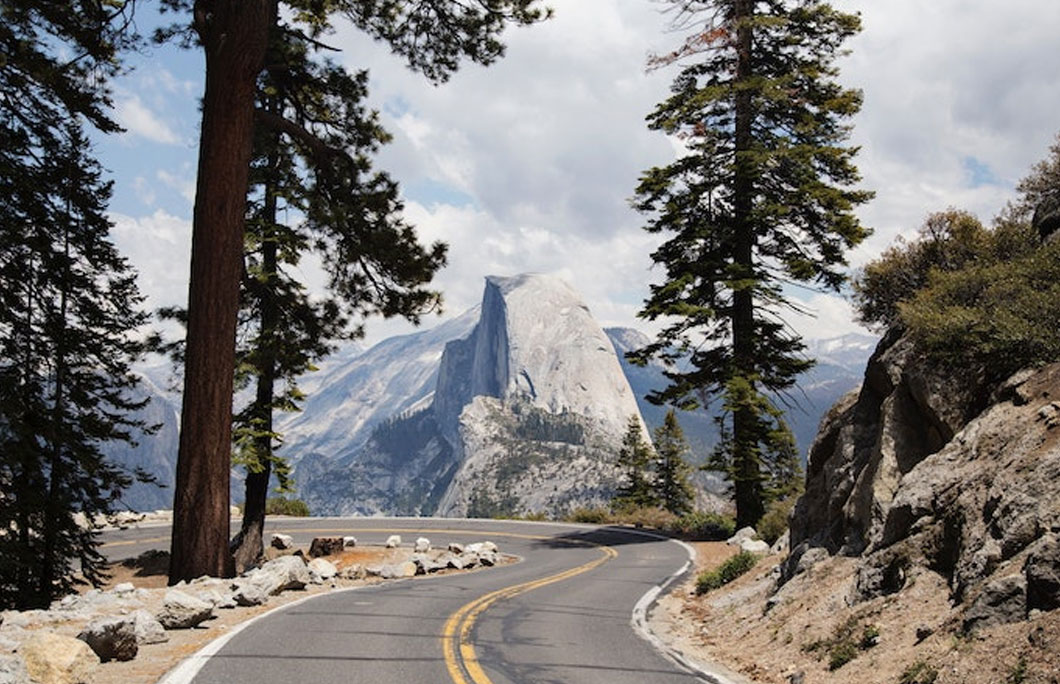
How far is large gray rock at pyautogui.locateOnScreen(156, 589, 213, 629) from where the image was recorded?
8.95 meters

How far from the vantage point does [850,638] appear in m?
8.09

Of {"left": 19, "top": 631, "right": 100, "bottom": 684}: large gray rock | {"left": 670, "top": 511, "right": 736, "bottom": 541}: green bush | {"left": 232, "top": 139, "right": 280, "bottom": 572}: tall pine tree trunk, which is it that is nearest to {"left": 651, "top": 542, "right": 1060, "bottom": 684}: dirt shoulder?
{"left": 19, "top": 631, "right": 100, "bottom": 684}: large gray rock

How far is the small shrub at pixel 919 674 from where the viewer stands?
20.8 feet

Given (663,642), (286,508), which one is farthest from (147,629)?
(286,508)

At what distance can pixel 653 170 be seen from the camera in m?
25.0

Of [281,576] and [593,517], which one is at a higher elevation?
[281,576]

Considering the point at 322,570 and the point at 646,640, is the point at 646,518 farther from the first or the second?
the point at 646,640

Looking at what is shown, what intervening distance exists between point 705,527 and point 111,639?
24.9 metres

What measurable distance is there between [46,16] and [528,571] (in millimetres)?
16210

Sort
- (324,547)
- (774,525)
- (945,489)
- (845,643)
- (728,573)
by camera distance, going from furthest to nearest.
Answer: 1. (324,547)
2. (774,525)
3. (728,573)
4. (945,489)
5. (845,643)

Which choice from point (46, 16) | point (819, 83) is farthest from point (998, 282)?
point (819, 83)

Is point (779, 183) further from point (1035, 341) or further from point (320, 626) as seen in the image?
point (320, 626)

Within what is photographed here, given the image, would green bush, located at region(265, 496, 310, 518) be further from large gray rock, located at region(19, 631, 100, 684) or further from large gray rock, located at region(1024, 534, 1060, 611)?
large gray rock, located at region(1024, 534, 1060, 611)

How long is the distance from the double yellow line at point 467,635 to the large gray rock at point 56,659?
3287 mm
